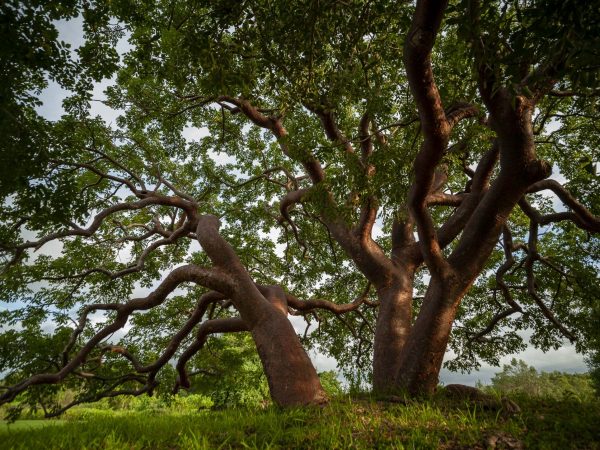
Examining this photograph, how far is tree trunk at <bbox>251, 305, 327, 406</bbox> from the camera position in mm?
5180

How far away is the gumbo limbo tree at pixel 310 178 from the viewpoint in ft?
12.5

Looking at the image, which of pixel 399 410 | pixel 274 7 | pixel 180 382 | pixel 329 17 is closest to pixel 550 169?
pixel 329 17

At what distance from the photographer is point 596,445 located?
3.37 m

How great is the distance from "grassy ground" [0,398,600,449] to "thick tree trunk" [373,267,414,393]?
1.49 m

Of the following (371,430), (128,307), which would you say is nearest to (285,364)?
(371,430)

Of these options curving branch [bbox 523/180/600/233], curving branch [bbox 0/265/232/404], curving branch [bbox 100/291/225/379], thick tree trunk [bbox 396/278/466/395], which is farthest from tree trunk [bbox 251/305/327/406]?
curving branch [bbox 523/180/600/233]

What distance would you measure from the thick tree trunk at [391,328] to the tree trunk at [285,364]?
56.4 inches

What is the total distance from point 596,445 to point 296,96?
17.7ft

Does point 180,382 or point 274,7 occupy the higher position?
point 274,7

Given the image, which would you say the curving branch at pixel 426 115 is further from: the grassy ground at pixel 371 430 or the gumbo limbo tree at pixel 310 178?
the grassy ground at pixel 371 430

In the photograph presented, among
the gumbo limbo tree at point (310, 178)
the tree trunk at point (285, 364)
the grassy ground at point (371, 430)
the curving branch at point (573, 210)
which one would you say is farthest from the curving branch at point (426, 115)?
the tree trunk at point (285, 364)

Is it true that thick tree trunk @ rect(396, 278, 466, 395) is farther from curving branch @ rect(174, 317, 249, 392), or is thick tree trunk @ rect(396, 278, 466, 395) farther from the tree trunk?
curving branch @ rect(174, 317, 249, 392)

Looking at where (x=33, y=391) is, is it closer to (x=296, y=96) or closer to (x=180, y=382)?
(x=180, y=382)

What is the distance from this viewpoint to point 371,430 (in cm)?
383
